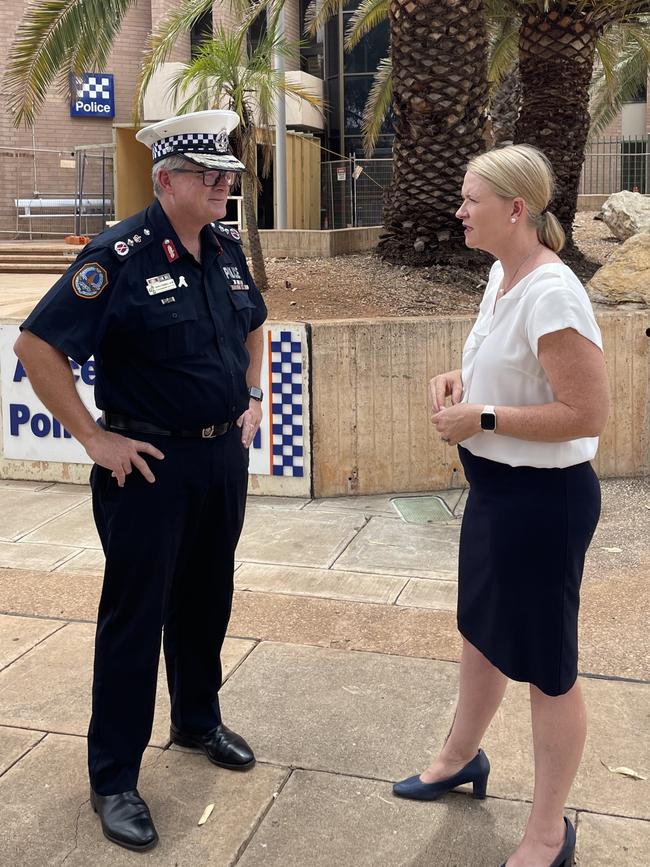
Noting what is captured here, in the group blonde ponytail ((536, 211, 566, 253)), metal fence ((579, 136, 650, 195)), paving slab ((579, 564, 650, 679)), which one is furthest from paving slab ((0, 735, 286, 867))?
metal fence ((579, 136, 650, 195))

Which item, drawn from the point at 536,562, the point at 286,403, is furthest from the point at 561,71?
the point at 536,562

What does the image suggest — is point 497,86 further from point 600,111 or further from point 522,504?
point 522,504

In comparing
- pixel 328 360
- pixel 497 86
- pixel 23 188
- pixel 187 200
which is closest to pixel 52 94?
pixel 23 188

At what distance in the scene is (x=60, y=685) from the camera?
400cm

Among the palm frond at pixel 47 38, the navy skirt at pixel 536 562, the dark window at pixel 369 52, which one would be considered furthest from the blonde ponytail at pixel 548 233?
the dark window at pixel 369 52

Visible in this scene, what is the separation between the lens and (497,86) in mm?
16609

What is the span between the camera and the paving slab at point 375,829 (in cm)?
287

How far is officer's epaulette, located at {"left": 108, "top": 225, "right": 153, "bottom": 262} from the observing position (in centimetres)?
289

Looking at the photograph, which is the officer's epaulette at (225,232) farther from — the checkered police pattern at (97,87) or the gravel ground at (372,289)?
the checkered police pattern at (97,87)

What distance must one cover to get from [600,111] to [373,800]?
20437 millimetres

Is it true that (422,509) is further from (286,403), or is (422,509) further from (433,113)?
(433,113)

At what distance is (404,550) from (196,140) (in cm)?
331

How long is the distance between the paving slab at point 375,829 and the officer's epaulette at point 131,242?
1.71 meters

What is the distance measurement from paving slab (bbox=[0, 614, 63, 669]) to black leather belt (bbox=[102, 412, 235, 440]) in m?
1.65
